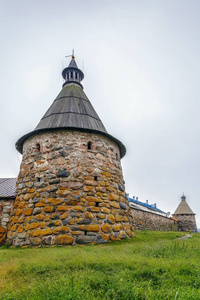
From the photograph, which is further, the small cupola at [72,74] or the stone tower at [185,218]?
the stone tower at [185,218]

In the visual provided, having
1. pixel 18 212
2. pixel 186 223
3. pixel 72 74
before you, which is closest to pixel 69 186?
pixel 18 212

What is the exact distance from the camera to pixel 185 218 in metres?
35.2

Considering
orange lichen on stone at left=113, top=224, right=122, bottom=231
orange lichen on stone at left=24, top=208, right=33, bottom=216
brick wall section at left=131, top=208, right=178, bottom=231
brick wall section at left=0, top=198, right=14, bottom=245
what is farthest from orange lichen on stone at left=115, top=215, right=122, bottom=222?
brick wall section at left=131, top=208, right=178, bottom=231

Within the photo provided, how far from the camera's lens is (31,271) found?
3.84 m

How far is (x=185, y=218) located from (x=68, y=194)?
33.0 m

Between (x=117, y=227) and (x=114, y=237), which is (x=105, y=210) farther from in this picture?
(x=114, y=237)

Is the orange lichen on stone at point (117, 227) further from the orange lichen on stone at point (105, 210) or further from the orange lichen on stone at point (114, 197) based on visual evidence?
the orange lichen on stone at point (114, 197)

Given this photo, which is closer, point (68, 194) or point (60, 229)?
point (60, 229)

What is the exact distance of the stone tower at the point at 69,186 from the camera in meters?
6.96

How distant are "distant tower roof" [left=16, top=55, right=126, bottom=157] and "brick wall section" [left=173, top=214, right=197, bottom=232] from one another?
1127 inches

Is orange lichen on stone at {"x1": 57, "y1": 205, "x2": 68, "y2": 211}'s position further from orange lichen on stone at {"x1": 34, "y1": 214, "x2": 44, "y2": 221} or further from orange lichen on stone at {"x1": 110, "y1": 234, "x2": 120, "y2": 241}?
orange lichen on stone at {"x1": 110, "y1": 234, "x2": 120, "y2": 241}

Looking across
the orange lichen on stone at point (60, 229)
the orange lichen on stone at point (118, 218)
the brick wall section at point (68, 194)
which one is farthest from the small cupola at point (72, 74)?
the orange lichen on stone at point (60, 229)

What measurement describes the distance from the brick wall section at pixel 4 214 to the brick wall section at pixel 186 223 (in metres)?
31.0

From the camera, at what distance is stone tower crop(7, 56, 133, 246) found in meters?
6.96
